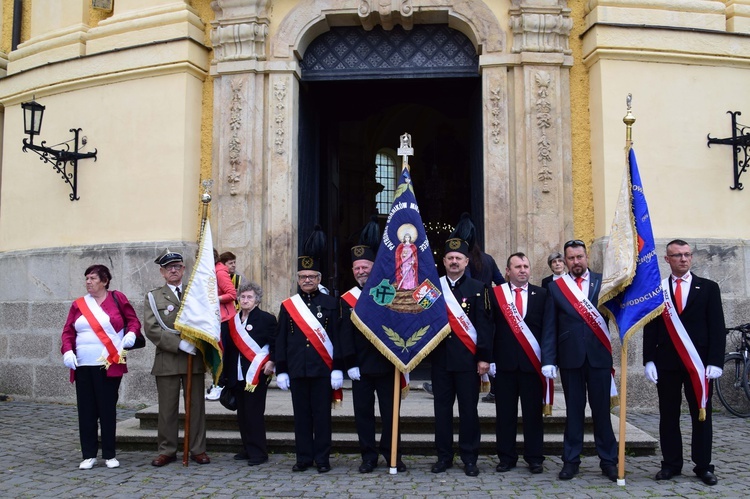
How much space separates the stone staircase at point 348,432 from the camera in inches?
253

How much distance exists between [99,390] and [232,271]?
6.12 feet

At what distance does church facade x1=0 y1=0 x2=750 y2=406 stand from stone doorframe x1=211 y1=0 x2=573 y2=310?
0.02m

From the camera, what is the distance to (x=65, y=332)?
6.14 meters

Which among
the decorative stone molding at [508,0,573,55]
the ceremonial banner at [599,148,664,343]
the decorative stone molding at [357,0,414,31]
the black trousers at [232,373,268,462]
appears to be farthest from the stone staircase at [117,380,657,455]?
the decorative stone molding at [357,0,414,31]

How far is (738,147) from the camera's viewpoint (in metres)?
8.64

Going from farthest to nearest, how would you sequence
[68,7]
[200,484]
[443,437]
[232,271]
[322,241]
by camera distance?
[68,7], [232,271], [322,241], [443,437], [200,484]

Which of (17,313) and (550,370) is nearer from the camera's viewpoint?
(550,370)

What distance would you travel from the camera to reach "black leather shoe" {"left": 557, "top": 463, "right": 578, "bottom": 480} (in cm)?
551

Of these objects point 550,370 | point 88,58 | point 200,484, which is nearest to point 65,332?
point 200,484

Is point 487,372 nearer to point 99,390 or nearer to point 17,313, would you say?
point 99,390

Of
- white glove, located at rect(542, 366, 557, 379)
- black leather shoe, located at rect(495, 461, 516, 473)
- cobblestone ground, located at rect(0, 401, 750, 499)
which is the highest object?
white glove, located at rect(542, 366, 557, 379)

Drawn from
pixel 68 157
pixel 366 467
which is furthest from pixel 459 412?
pixel 68 157

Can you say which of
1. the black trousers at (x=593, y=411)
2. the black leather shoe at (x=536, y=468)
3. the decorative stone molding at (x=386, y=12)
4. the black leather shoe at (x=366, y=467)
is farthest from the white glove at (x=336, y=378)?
the decorative stone molding at (x=386, y=12)

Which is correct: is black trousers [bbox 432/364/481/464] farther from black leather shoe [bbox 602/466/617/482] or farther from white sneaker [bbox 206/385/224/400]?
white sneaker [bbox 206/385/224/400]
